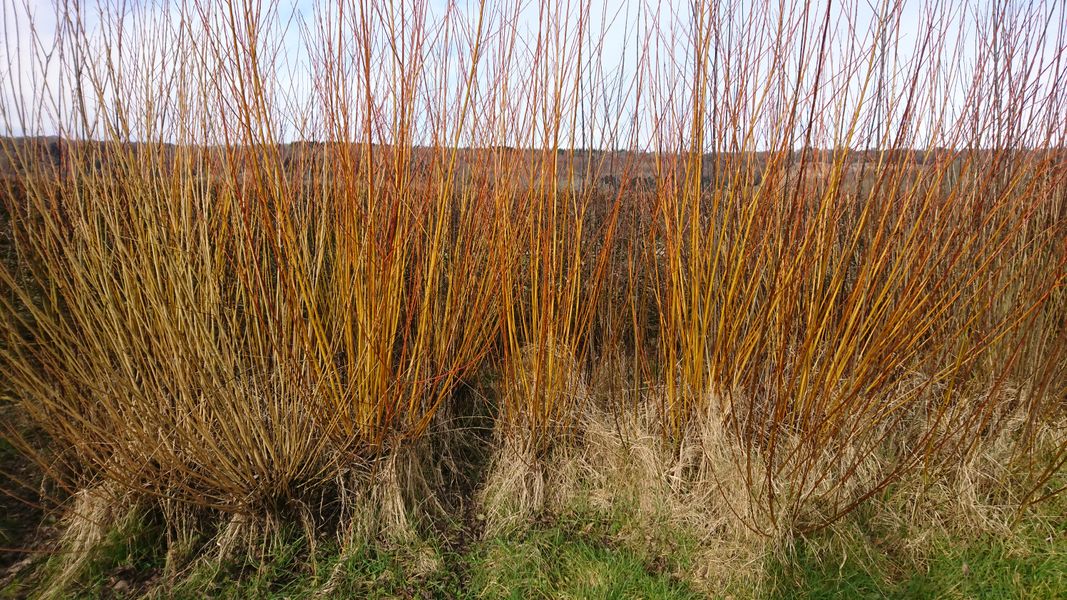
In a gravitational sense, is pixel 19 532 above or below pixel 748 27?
below

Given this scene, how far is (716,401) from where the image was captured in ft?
7.55

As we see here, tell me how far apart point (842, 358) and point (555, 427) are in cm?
111

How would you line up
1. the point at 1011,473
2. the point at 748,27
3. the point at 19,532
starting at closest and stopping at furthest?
the point at 748,27, the point at 19,532, the point at 1011,473

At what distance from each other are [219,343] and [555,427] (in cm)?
133

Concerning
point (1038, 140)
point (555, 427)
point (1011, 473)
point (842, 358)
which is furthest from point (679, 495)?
point (1038, 140)

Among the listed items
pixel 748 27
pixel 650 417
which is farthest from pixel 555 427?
pixel 748 27

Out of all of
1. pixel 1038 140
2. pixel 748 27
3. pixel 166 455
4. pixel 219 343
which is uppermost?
pixel 748 27

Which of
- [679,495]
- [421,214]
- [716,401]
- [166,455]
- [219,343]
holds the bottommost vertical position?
[679,495]

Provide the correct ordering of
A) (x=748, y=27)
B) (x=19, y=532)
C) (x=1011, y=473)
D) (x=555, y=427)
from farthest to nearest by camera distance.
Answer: (x=555, y=427), (x=1011, y=473), (x=19, y=532), (x=748, y=27)

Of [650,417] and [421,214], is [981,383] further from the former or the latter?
[421,214]

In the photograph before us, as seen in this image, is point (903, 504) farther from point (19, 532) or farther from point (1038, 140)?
point (19, 532)

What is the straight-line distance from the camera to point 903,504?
7.75 ft

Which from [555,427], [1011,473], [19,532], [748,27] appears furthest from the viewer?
[555,427]

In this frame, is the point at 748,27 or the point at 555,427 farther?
the point at 555,427
